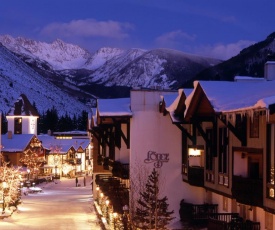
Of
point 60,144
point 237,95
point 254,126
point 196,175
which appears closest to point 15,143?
point 60,144

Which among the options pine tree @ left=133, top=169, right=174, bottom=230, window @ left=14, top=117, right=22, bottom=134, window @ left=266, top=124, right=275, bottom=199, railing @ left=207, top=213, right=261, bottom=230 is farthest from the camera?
window @ left=14, top=117, right=22, bottom=134

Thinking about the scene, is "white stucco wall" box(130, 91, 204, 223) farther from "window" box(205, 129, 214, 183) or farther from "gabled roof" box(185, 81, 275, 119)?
"gabled roof" box(185, 81, 275, 119)

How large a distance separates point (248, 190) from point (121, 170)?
872 inches

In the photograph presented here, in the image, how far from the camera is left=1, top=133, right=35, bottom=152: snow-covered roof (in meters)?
115

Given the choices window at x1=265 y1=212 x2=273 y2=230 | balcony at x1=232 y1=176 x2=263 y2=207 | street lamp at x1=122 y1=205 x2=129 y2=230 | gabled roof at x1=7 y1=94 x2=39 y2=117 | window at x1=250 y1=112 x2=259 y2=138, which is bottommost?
street lamp at x1=122 y1=205 x2=129 y2=230

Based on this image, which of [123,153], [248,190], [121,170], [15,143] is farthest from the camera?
[15,143]

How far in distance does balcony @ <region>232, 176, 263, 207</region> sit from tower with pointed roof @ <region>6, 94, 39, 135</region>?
369 ft

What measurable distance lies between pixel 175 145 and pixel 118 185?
12.1 m

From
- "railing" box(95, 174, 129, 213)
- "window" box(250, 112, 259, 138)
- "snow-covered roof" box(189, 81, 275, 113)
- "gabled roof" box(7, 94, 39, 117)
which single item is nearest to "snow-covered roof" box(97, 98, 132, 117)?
"railing" box(95, 174, 129, 213)

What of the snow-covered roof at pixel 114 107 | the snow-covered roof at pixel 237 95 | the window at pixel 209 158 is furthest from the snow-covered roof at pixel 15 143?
the snow-covered roof at pixel 237 95

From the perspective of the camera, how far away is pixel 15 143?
117125mm

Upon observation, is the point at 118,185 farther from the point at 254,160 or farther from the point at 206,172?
the point at 254,160

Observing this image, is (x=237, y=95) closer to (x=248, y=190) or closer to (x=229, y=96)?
(x=229, y=96)

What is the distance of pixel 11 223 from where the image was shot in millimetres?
51031
